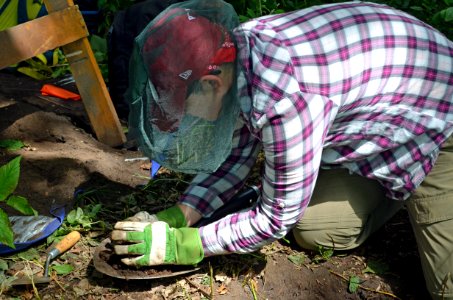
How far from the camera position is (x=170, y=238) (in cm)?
220

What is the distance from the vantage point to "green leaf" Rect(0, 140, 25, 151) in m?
3.05

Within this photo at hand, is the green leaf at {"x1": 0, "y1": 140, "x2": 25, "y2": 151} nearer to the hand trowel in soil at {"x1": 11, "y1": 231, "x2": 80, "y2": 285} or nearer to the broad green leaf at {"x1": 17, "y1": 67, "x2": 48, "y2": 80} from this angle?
the hand trowel in soil at {"x1": 11, "y1": 231, "x2": 80, "y2": 285}

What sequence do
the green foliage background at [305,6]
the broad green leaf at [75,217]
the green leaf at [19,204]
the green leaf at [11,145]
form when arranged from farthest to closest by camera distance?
the green foliage background at [305,6], the green leaf at [11,145], the broad green leaf at [75,217], the green leaf at [19,204]

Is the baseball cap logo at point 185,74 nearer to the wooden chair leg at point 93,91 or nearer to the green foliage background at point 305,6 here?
the wooden chair leg at point 93,91

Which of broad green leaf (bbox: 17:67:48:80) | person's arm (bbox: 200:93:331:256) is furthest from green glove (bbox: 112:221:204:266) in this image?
broad green leaf (bbox: 17:67:48:80)

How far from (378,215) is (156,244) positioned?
3.50 ft

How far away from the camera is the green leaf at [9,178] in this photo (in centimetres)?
191

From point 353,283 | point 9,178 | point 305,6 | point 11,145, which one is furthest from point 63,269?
point 305,6

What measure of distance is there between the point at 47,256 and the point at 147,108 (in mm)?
956

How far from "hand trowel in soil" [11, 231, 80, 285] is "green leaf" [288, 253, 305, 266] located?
3.18ft

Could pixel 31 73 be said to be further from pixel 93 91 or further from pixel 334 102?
pixel 334 102

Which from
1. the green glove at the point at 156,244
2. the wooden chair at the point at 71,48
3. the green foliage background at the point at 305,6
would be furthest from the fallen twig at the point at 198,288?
the green foliage background at the point at 305,6

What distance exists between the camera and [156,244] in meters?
2.18

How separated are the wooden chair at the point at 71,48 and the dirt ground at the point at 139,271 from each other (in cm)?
16
